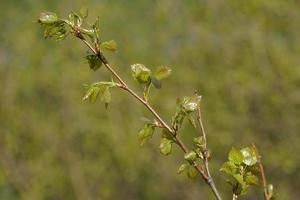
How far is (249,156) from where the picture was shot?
133 centimetres

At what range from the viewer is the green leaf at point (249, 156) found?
4.32 feet

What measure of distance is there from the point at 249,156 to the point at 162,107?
10.6m

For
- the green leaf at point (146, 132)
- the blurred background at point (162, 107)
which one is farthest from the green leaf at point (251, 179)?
the blurred background at point (162, 107)

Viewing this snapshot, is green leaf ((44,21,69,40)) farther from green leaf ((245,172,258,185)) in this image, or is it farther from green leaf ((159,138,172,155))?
green leaf ((245,172,258,185))

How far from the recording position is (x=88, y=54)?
4.34 feet

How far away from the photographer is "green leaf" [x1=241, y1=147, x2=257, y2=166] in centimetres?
132

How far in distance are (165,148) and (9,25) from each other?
14089 mm

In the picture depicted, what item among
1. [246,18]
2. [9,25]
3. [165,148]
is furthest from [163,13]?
[165,148]

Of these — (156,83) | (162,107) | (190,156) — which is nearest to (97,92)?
(156,83)

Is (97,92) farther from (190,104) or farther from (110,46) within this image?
(190,104)

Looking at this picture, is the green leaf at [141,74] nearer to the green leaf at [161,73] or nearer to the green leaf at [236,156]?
the green leaf at [161,73]

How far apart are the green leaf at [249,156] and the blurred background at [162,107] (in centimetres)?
823

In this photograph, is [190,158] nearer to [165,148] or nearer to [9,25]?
[165,148]

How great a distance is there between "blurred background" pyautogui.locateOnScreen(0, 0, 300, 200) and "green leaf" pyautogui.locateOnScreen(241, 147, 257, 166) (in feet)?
27.0
